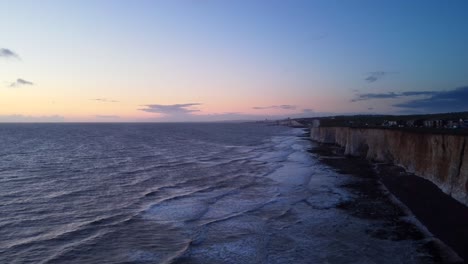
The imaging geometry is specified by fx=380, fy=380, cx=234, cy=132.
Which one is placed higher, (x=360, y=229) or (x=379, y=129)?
(x=379, y=129)

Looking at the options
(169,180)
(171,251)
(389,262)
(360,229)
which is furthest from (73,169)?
(389,262)

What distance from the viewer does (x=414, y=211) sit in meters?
18.4

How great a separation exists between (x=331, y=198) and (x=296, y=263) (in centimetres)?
1086

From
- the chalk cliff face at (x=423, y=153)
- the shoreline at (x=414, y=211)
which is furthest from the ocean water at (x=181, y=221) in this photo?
the chalk cliff face at (x=423, y=153)

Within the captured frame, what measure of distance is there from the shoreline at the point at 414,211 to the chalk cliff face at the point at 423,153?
26.3 inches

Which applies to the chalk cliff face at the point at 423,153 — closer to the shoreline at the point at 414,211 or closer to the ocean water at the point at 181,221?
the shoreline at the point at 414,211

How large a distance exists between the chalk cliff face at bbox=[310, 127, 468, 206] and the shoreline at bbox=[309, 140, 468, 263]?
2.19 ft

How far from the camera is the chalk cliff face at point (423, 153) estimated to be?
18.2m

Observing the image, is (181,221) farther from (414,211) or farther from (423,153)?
(423,153)

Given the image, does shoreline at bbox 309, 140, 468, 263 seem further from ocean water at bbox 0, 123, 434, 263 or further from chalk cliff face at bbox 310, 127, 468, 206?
ocean water at bbox 0, 123, 434, 263

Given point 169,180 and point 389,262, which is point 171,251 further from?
point 169,180

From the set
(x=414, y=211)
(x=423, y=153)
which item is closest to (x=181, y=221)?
(x=414, y=211)

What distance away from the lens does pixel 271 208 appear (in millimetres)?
20375

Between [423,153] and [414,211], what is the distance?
28.1 ft
